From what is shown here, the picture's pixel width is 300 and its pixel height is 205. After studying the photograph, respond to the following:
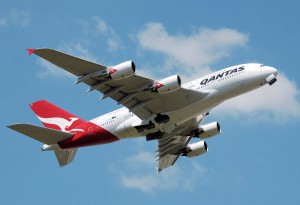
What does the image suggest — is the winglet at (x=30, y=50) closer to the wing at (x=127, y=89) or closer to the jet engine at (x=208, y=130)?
the wing at (x=127, y=89)

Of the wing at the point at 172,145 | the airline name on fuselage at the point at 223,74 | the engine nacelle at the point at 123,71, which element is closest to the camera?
the engine nacelle at the point at 123,71

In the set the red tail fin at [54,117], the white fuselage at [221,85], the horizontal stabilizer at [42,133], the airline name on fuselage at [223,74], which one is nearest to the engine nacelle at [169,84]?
the white fuselage at [221,85]

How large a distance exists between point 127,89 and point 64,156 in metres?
11.3

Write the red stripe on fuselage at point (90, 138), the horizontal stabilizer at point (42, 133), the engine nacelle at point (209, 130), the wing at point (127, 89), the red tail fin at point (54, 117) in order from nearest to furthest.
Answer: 1. the wing at point (127, 89)
2. the horizontal stabilizer at point (42, 133)
3. the red stripe on fuselage at point (90, 138)
4. the red tail fin at point (54, 117)
5. the engine nacelle at point (209, 130)

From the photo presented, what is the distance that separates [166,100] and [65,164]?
13.1 metres

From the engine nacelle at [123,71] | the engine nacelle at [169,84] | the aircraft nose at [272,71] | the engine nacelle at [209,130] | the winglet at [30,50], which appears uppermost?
the winglet at [30,50]

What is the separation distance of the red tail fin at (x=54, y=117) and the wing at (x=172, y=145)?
32.6 feet

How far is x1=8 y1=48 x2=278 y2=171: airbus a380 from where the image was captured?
60406 millimetres

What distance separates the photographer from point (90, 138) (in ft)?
222

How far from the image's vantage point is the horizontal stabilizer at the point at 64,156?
70250 mm

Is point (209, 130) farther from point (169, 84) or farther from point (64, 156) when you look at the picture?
point (64, 156)

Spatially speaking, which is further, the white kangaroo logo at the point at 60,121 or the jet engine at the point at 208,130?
the jet engine at the point at 208,130

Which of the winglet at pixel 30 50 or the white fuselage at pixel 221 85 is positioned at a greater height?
the winglet at pixel 30 50

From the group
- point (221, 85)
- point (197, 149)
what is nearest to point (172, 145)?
point (197, 149)
